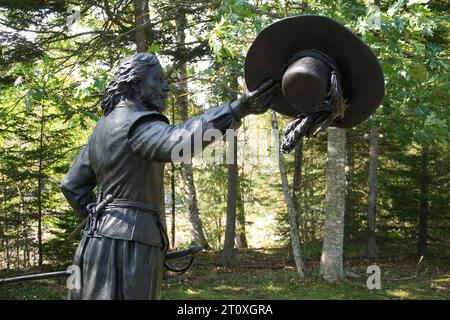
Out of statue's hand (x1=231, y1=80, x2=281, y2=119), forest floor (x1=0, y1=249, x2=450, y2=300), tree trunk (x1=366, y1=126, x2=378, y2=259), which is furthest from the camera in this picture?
tree trunk (x1=366, y1=126, x2=378, y2=259)

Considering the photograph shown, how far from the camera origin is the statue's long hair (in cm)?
290

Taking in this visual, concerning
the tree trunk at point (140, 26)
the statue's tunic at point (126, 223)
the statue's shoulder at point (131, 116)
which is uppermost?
the tree trunk at point (140, 26)

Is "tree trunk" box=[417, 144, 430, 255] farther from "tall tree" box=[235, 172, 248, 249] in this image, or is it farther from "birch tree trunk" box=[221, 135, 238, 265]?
"tall tree" box=[235, 172, 248, 249]

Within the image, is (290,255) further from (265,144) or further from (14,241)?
(265,144)

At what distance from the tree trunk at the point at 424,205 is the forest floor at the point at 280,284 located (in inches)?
33.6

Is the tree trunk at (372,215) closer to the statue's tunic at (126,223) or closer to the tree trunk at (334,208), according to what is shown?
the tree trunk at (334,208)

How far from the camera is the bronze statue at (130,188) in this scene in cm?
255

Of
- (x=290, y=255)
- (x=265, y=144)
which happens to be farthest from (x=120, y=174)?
(x=265, y=144)

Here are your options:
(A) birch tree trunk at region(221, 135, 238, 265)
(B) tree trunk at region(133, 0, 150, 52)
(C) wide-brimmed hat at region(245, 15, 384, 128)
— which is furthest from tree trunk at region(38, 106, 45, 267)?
(C) wide-brimmed hat at region(245, 15, 384, 128)

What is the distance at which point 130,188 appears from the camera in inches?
108

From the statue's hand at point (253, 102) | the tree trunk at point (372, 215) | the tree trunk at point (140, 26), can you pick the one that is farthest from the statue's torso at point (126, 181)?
the tree trunk at point (372, 215)

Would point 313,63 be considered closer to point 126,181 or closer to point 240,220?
point 126,181

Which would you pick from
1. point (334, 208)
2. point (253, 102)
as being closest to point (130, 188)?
point (253, 102)

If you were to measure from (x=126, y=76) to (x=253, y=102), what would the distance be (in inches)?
31.8
